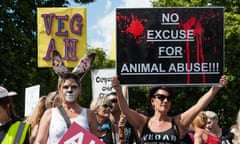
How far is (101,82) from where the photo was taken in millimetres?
11992

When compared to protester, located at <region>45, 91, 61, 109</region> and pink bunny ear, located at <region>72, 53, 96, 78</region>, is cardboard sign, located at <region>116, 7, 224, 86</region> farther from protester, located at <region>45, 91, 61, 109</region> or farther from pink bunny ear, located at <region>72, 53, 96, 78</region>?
protester, located at <region>45, 91, 61, 109</region>

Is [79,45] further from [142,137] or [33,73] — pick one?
[33,73]

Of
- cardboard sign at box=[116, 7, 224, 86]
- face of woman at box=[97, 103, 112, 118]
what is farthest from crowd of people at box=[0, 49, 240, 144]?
cardboard sign at box=[116, 7, 224, 86]

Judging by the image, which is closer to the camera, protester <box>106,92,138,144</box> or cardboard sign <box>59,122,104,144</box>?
cardboard sign <box>59,122,104,144</box>

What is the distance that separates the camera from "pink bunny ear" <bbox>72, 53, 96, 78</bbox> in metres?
6.77

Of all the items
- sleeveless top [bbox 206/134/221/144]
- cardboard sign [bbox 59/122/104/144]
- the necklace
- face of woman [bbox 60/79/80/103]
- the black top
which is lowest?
sleeveless top [bbox 206/134/221/144]

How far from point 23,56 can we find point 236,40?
10.7m

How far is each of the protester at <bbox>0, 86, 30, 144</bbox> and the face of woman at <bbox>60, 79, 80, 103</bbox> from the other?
2.03 ft

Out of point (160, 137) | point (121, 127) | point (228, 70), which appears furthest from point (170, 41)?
point (228, 70)

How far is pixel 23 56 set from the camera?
23703mm

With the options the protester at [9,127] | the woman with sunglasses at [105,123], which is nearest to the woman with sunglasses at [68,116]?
the protester at [9,127]

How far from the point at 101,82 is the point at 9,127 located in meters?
6.07

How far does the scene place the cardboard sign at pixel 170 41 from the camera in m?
7.43

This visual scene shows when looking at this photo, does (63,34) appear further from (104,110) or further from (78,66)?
(78,66)
